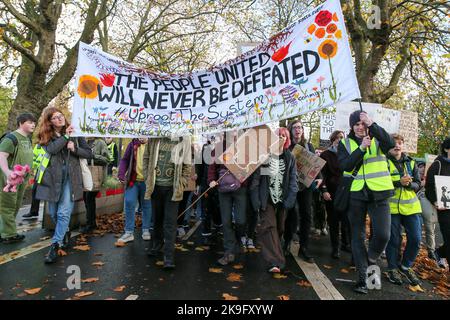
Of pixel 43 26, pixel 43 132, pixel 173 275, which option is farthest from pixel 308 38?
pixel 43 26

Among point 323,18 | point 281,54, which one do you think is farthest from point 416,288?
point 323,18

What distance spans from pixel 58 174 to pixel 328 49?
4064mm

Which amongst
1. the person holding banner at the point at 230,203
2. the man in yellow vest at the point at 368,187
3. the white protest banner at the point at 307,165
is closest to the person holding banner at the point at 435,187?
the man in yellow vest at the point at 368,187

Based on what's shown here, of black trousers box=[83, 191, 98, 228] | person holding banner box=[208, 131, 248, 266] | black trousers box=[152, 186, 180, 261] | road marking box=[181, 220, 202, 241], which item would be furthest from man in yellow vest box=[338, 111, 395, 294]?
black trousers box=[83, 191, 98, 228]

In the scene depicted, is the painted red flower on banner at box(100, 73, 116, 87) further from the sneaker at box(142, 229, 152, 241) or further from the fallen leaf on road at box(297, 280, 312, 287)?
the fallen leaf on road at box(297, 280, 312, 287)

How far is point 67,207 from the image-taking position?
4.71m

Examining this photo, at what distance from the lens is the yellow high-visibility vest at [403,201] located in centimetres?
457

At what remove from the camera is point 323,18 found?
4.23 m

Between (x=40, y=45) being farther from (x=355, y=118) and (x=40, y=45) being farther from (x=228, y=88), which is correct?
(x=355, y=118)

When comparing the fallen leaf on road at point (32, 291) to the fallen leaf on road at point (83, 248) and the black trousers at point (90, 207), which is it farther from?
the black trousers at point (90, 207)

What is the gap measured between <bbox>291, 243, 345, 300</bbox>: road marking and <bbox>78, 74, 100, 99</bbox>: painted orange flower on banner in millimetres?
3935
